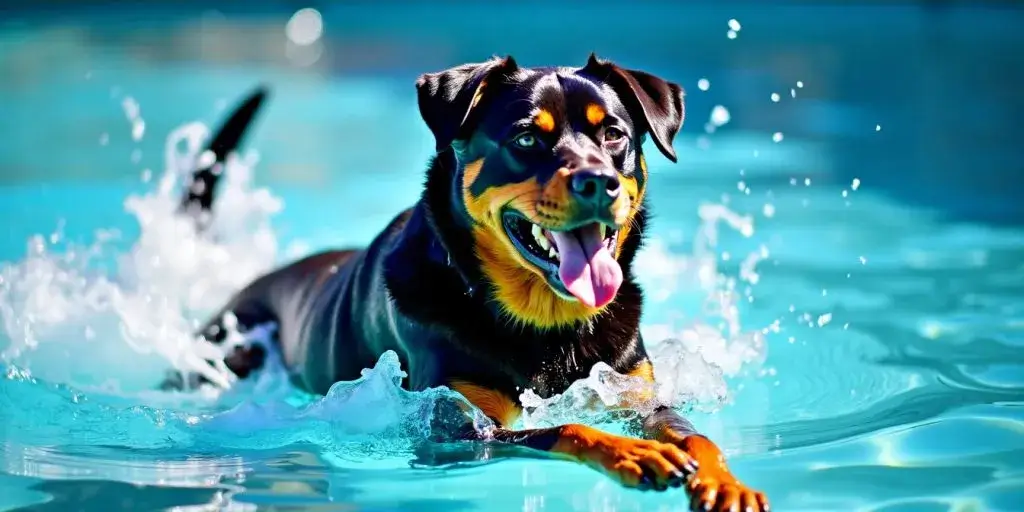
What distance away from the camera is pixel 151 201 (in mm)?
6180

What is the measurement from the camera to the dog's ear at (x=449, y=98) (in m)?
3.71

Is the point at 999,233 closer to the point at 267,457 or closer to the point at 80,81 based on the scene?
the point at 267,457

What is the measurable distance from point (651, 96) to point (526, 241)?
0.62 metres

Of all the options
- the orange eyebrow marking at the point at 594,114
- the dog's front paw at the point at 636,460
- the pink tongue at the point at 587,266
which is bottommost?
the dog's front paw at the point at 636,460

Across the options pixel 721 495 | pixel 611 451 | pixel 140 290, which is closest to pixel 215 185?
pixel 140 290

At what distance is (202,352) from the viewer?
5043mm

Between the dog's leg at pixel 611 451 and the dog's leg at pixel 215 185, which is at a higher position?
the dog's leg at pixel 215 185

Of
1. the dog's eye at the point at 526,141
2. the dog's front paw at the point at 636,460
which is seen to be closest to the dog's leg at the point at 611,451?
the dog's front paw at the point at 636,460

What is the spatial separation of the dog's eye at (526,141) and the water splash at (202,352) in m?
0.67

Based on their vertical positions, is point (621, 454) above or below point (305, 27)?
below

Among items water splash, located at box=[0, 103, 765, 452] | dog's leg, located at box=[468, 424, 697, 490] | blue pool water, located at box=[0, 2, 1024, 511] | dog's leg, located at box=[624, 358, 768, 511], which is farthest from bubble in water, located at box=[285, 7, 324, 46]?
dog's leg, located at box=[468, 424, 697, 490]

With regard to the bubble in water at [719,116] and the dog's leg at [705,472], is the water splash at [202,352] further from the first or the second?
the bubble in water at [719,116]

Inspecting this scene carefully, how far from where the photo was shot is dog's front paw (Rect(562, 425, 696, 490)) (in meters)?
3.09

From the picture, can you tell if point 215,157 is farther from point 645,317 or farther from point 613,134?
point 613,134
